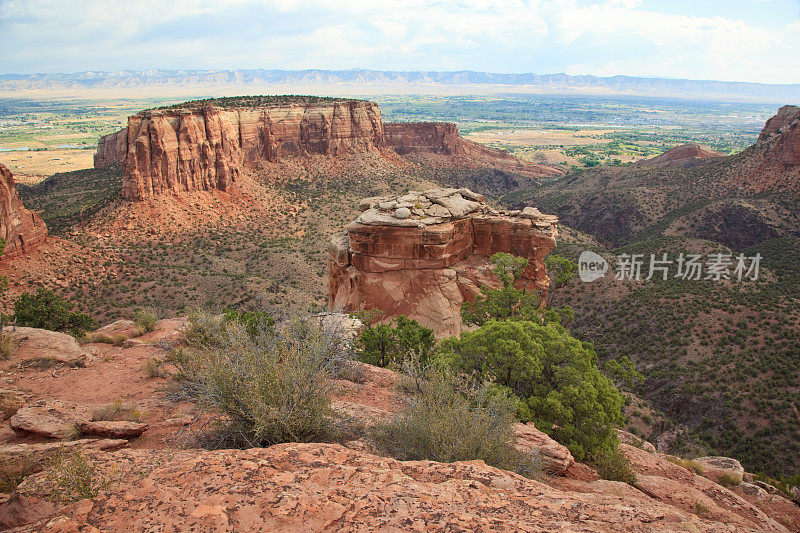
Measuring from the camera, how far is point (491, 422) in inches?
365

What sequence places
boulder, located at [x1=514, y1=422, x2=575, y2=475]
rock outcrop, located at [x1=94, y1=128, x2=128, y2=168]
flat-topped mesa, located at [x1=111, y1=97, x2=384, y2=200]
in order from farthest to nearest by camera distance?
rock outcrop, located at [x1=94, y1=128, x2=128, y2=168], flat-topped mesa, located at [x1=111, y1=97, x2=384, y2=200], boulder, located at [x1=514, y1=422, x2=575, y2=475]

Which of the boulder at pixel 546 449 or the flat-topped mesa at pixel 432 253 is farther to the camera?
the flat-topped mesa at pixel 432 253

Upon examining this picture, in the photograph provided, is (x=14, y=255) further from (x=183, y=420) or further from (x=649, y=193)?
(x=649, y=193)

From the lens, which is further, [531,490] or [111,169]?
[111,169]

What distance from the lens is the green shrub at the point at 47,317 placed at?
2178 cm

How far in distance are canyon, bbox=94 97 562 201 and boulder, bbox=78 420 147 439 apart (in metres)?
43.0

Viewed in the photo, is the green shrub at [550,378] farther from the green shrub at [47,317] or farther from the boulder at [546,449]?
the green shrub at [47,317]

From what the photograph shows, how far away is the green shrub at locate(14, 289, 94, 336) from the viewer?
21.8m

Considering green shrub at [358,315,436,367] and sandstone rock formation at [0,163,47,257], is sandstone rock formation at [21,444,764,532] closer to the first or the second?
green shrub at [358,315,436,367]

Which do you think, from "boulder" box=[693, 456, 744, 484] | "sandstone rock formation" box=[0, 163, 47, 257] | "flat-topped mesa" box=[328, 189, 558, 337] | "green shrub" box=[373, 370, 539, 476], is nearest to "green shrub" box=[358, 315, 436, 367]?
"flat-topped mesa" box=[328, 189, 558, 337]

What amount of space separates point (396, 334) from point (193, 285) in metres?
24.9

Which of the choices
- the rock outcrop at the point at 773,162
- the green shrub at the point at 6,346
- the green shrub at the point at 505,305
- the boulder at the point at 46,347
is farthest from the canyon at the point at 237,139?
the rock outcrop at the point at 773,162

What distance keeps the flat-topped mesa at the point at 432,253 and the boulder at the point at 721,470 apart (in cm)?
1238

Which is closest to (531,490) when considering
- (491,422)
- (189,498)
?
(491,422)
